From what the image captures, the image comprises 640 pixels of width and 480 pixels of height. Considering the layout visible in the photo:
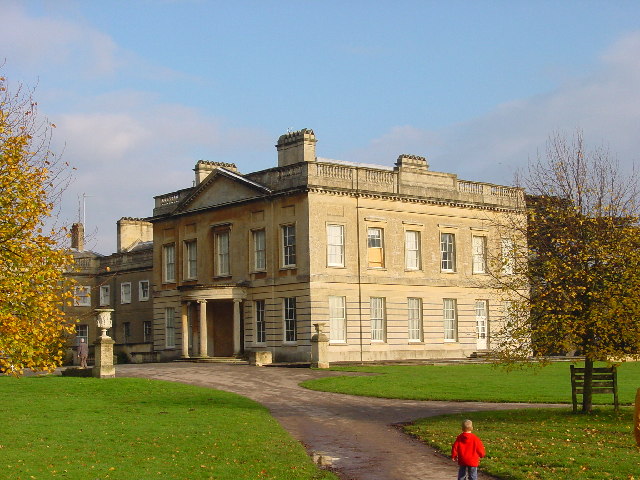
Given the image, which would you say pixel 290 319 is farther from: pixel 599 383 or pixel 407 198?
pixel 599 383

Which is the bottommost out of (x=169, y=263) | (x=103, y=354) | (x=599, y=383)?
(x=599, y=383)

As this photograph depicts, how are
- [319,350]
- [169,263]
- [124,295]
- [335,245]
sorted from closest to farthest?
[319,350], [335,245], [169,263], [124,295]

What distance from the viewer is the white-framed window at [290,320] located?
45250 millimetres

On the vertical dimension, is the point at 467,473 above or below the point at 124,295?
below

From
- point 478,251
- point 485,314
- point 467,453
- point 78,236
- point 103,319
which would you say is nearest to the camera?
point 467,453

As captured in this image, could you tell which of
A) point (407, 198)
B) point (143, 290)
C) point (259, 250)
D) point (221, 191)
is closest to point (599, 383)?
point (407, 198)

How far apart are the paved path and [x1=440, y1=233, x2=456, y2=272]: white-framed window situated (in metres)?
13.4

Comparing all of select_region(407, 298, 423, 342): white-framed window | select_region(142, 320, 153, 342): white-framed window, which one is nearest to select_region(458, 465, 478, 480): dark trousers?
select_region(407, 298, 423, 342): white-framed window

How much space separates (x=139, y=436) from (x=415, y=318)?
97.9 ft

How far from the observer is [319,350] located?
40281mm

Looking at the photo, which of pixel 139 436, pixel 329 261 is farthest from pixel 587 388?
pixel 329 261

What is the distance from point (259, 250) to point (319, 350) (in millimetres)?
8809

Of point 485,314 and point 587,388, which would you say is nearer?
point 587,388

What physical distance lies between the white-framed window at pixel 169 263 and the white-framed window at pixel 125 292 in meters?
12.1
